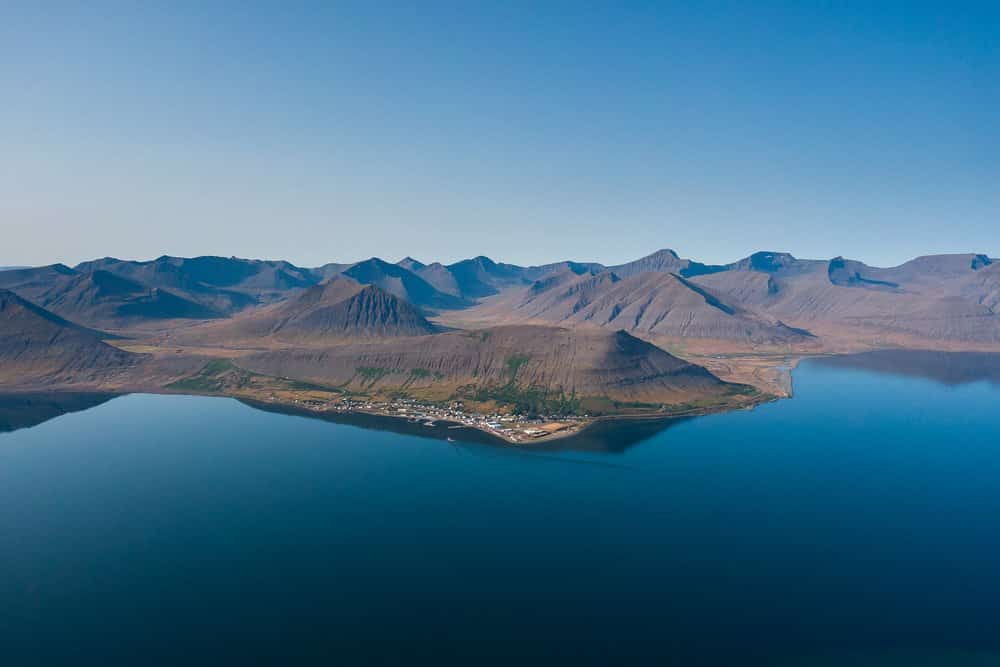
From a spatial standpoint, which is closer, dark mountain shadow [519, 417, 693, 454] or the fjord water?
the fjord water

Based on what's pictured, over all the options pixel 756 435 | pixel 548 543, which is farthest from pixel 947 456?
pixel 548 543

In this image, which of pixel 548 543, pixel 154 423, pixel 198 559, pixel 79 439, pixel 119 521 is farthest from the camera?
pixel 154 423

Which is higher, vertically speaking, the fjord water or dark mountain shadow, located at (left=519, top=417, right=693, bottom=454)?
dark mountain shadow, located at (left=519, top=417, right=693, bottom=454)

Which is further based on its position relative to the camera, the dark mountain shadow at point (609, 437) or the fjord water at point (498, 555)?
the dark mountain shadow at point (609, 437)

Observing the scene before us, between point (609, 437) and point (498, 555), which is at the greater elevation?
point (609, 437)

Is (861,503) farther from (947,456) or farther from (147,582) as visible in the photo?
(147,582)

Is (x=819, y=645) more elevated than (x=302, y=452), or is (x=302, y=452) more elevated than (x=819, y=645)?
(x=302, y=452)

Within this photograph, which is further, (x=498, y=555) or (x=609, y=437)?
(x=609, y=437)

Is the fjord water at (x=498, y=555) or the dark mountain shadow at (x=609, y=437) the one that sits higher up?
the dark mountain shadow at (x=609, y=437)
